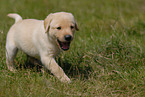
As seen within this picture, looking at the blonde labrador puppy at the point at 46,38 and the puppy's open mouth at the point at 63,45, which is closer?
the blonde labrador puppy at the point at 46,38

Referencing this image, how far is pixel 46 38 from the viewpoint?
3553 mm

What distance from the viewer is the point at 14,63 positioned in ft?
13.6

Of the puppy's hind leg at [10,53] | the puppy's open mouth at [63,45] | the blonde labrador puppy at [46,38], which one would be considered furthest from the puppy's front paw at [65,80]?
the puppy's hind leg at [10,53]

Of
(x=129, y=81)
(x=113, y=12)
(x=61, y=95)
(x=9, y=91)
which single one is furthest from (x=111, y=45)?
(x=113, y=12)

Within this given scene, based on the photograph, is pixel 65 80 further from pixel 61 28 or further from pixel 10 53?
pixel 10 53

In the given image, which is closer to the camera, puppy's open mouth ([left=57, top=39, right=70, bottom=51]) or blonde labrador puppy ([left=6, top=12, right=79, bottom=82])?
blonde labrador puppy ([left=6, top=12, right=79, bottom=82])

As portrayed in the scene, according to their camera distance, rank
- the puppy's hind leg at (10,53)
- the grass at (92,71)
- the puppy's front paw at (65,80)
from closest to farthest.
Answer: the grass at (92,71) < the puppy's front paw at (65,80) < the puppy's hind leg at (10,53)

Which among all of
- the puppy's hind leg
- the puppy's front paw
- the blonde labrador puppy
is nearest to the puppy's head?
the blonde labrador puppy

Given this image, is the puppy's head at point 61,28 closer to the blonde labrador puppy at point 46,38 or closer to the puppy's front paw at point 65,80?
the blonde labrador puppy at point 46,38

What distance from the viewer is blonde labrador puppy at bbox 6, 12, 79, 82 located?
327 centimetres

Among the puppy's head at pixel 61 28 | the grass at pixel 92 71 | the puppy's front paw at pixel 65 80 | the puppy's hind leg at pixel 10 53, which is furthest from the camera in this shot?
the puppy's hind leg at pixel 10 53

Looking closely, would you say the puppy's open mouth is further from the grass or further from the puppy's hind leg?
the puppy's hind leg

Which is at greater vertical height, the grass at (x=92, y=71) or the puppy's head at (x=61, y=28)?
the puppy's head at (x=61, y=28)

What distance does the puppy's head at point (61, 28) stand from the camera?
3.21 metres
